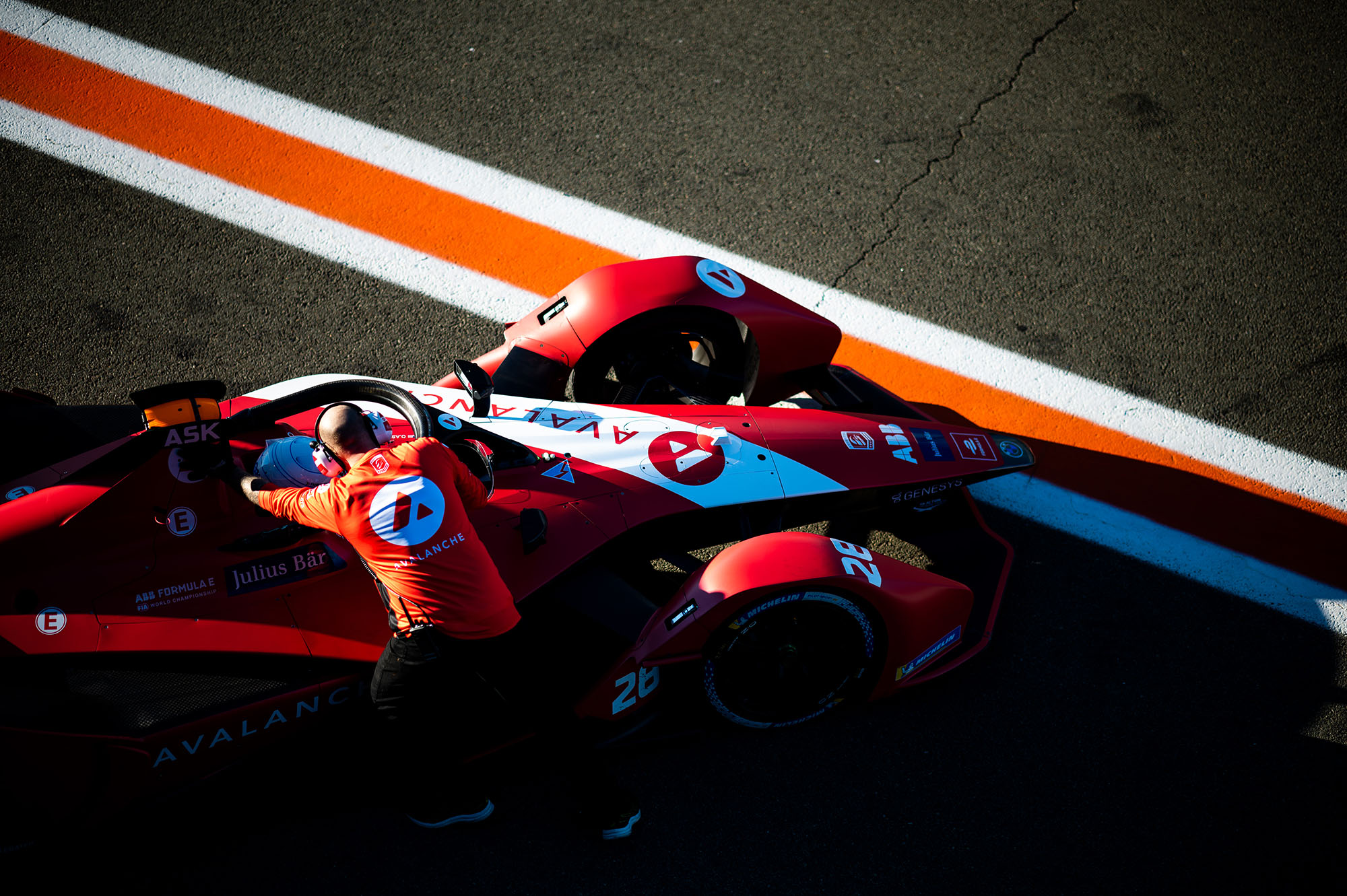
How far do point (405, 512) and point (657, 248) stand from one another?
2.92 m

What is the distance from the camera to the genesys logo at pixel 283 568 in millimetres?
2750

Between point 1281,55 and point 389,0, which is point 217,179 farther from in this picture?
point 1281,55

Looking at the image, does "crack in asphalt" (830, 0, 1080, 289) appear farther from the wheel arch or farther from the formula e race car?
the wheel arch

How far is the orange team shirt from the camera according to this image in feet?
8.19

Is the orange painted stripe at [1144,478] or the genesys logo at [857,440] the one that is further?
the orange painted stripe at [1144,478]

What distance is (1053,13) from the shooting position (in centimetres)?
576

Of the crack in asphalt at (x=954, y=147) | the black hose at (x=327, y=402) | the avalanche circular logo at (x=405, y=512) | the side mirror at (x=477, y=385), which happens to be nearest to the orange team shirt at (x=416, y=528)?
the avalanche circular logo at (x=405, y=512)

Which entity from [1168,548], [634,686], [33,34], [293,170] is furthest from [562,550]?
[33,34]

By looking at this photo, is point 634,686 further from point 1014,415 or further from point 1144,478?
point 1144,478

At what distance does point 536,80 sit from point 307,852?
4563 mm

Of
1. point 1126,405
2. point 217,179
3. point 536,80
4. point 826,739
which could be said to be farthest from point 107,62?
point 1126,405

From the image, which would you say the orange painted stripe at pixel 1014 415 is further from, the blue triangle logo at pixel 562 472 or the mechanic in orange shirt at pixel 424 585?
the mechanic in orange shirt at pixel 424 585

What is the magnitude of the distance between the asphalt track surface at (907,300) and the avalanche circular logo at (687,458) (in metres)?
1.01

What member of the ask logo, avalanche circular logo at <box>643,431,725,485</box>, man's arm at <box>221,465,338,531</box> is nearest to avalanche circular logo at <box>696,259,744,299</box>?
avalanche circular logo at <box>643,431,725,485</box>
